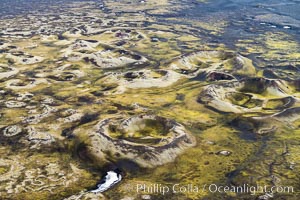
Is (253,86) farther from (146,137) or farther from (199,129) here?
(146,137)

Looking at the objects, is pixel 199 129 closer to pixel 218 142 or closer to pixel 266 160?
→ pixel 218 142

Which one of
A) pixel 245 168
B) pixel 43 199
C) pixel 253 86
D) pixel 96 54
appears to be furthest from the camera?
pixel 96 54

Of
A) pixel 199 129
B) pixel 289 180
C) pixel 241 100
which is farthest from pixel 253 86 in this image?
pixel 289 180

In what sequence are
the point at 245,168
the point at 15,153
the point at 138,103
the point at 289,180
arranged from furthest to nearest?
1. the point at 138,103
2. the point at 15,153
3. the point at 245,168
4. the point at 289,180

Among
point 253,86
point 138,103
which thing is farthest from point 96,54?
point 253,86

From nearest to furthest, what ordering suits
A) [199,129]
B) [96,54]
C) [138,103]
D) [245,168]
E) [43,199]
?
1. [43,199]
2. [245,168]
3. [199,129]
4. [138,103]
5. [96,54]

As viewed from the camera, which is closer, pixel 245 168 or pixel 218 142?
pixel 245 168
